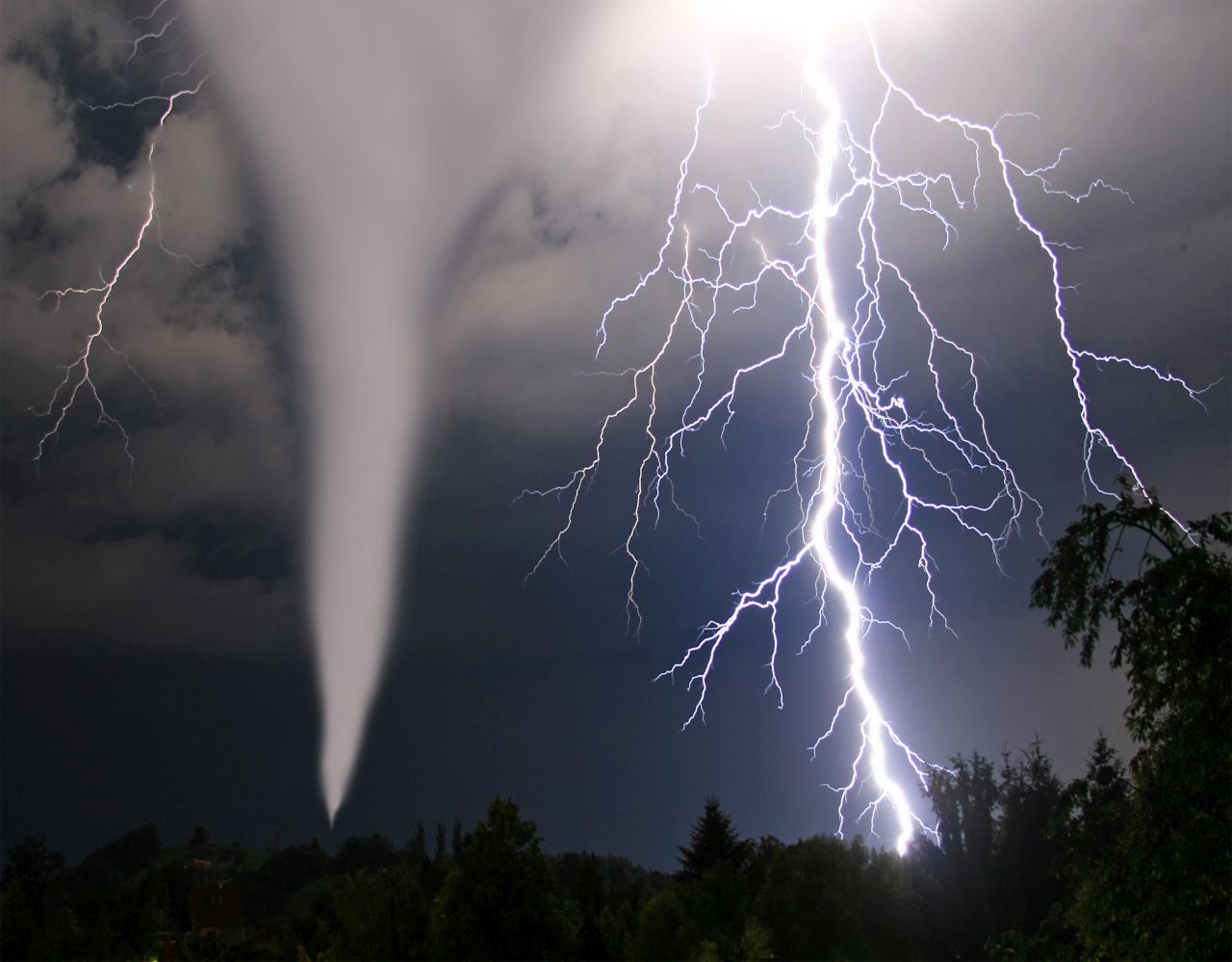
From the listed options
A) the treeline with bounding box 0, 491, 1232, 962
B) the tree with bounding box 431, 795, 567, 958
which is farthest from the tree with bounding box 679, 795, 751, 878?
the tree with bounding box 431, 795, 567, 958

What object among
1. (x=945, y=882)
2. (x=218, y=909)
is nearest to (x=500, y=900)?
(x=945, y=882)

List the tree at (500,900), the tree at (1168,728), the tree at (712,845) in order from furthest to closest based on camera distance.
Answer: the tree at (712,845) → the tree at (500,900) → the tree at (1168,728)

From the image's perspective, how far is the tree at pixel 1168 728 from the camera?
25.0 feet

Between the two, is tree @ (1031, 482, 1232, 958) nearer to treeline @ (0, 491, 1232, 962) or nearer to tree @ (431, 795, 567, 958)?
treeline @ (0, 491, 1232, 962)

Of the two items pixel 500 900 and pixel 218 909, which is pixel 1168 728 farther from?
pixel 218 909

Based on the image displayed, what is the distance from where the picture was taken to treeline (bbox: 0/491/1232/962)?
773cm

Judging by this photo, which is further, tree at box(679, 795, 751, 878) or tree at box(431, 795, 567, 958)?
tree at box(679, 795, 751, 878)

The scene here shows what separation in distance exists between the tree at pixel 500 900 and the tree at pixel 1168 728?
11.4 meters

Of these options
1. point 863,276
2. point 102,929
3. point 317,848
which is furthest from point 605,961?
point 317,848

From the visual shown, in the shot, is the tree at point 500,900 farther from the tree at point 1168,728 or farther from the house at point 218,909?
the house at point 218,909

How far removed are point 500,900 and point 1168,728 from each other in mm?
12722

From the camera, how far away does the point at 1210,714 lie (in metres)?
7.65

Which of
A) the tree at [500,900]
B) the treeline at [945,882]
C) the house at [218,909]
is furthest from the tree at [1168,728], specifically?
the house at [218,909]

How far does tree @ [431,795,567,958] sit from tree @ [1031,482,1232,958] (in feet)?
37.3
